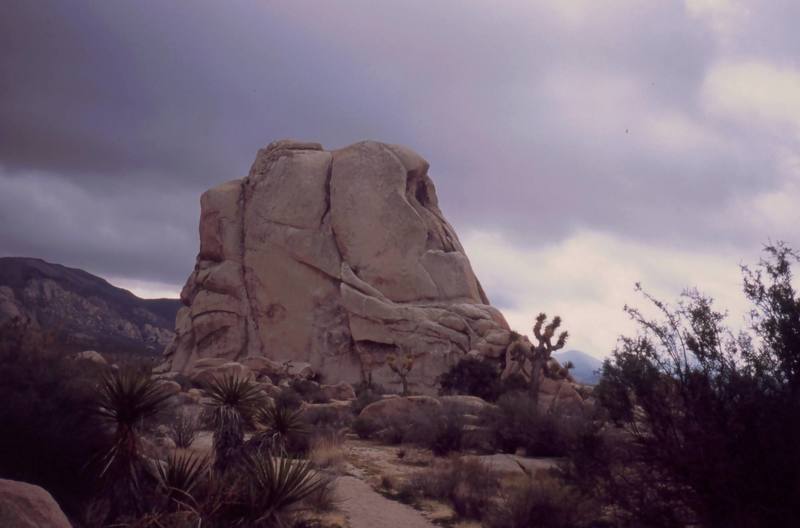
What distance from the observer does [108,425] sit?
8359 millimetres

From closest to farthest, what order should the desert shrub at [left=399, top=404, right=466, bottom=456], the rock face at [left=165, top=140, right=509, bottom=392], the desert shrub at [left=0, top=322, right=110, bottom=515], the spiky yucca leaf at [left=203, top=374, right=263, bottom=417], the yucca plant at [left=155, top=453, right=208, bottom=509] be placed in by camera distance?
the desert shrub at [left=0, top=322, right=110, bottom=515] → the yucca plant at [left=155, top=453, right=208, bottom=509] → the spiky yucca leaf at [left=203, top=374, right=263, bottom=417] → the desert shrub at [left=399, top=404, right=466, bottom=456] → the rock face at [left=165, top=140, right=509, bottom=392]

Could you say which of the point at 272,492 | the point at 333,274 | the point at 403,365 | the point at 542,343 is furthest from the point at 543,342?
the point at 272,492

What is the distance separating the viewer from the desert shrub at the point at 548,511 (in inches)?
397

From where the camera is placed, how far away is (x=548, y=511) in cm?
1030

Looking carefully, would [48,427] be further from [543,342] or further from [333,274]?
[333,274]

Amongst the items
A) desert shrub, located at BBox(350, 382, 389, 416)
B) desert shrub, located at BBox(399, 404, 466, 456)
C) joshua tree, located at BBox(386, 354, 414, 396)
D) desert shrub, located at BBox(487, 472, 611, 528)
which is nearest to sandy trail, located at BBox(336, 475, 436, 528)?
desert shrub, located at BBox(487, 472, 611, 528)

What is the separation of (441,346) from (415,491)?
87.2 ft

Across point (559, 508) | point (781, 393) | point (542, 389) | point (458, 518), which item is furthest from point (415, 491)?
point (542, 389)

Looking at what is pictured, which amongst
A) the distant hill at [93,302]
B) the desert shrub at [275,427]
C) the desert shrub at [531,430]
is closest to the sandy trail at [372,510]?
the desert shrub at [275,427]

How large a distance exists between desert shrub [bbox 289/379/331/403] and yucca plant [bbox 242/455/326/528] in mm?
24690

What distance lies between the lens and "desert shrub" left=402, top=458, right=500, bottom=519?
11.5 m

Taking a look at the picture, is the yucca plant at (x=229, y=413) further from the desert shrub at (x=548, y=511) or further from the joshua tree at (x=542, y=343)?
the joshua tree at (x=542, y=343)

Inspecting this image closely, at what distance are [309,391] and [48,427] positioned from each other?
27031 mm

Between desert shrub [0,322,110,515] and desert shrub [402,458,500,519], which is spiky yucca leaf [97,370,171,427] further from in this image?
desert shrub [402,458,500,519]
